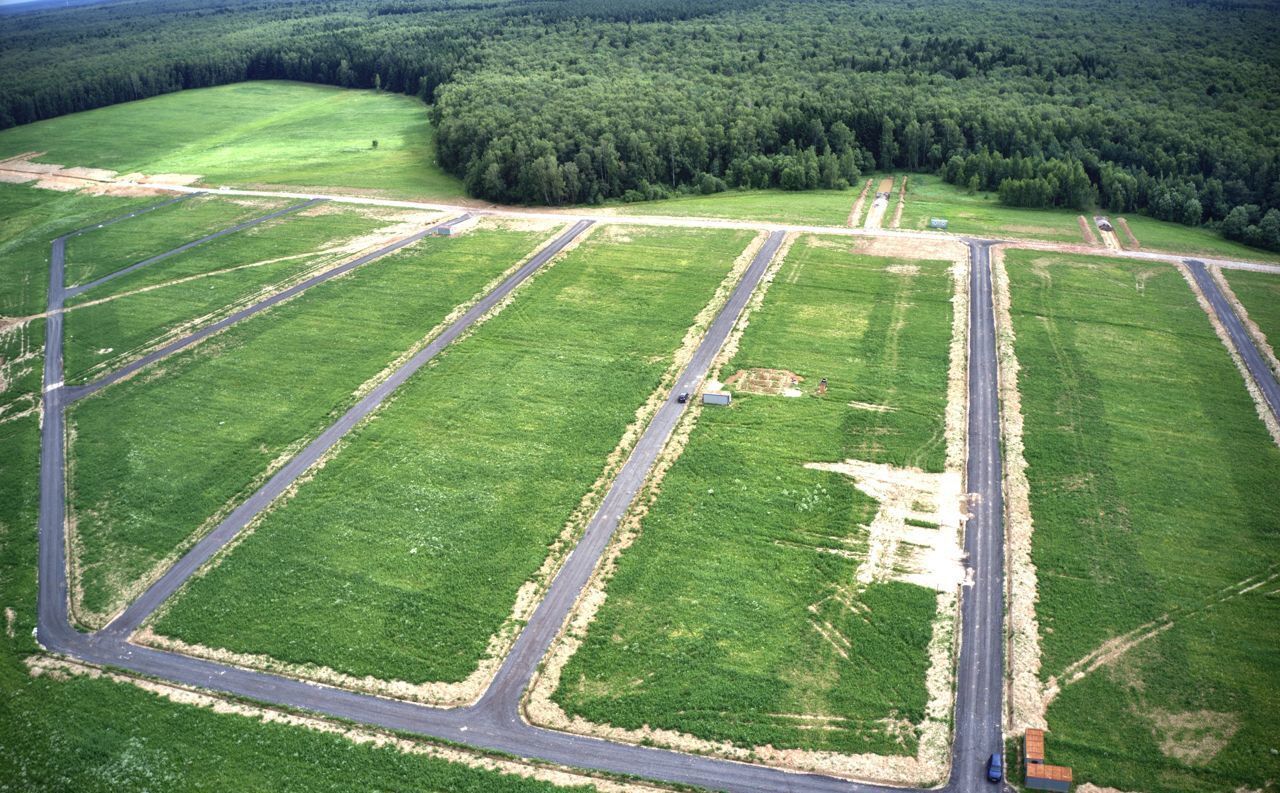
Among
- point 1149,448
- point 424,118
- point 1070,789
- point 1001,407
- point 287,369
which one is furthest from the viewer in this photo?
point 424,118

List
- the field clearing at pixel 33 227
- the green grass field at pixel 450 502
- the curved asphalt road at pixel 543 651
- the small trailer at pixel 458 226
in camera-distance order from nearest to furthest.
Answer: the curved asphalt road at pixel 543 651, the green grass field at pixel 450 502, the field clearing at pixel 33 227, the small trailer at pixel 458 226

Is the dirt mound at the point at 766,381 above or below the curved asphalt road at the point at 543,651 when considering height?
above

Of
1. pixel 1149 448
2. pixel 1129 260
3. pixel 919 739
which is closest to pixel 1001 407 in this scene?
pixel 1149 448

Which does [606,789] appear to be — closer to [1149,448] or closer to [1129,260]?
[1149,448]

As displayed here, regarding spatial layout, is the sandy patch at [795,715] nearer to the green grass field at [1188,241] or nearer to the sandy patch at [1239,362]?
the sandy patch at [1239,362]

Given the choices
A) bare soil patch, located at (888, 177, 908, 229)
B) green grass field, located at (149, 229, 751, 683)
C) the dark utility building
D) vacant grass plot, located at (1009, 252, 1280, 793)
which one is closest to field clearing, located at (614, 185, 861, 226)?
bare soil patch, located at (888, 177, 908, 229)

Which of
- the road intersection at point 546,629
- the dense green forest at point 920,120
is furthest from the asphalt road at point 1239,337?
the dense green forest at point 920,120
